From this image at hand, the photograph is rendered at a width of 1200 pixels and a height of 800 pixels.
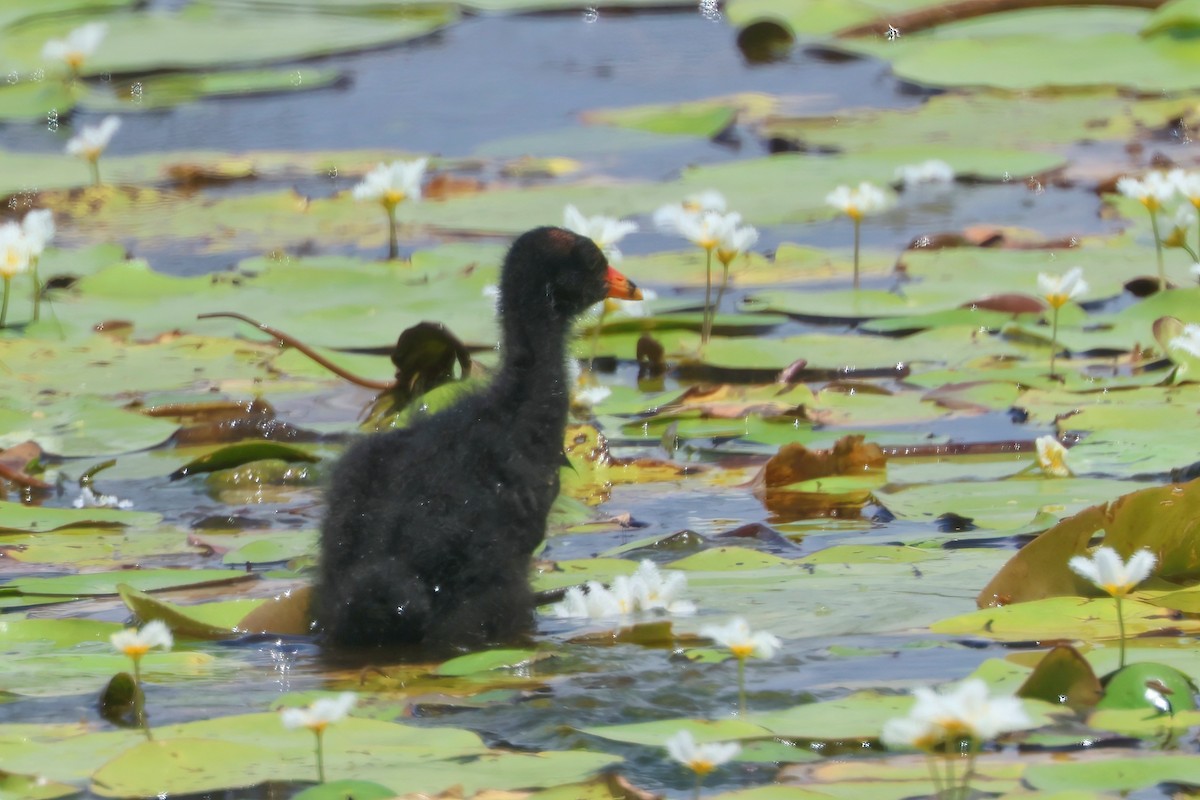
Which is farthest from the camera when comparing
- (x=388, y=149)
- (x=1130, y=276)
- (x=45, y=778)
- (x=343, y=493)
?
(x=388, y=149)

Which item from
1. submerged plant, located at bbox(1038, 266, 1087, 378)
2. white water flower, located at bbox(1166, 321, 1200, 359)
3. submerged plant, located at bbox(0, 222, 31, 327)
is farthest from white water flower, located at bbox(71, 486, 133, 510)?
white water flower, located at bbox(1166, 321, 1200, 359)

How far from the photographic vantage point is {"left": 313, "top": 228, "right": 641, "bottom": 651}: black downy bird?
3.93m

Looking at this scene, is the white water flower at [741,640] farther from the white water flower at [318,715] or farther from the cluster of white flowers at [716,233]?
the cluster of white flowers at [716,233]

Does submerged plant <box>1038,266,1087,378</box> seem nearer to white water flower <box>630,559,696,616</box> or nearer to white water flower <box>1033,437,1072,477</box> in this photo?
white water flower <box>1033,437,1072,477</box>

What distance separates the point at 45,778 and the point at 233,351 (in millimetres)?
3398

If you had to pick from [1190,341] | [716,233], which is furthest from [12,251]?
[1190,341]

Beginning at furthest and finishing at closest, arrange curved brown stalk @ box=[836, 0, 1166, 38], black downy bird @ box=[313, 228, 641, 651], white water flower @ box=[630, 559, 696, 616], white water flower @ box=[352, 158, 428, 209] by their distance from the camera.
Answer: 1. curved brown stalk @ box=[836, 0, 1166, 38]
2. white water flower @ box=[352, 158, 428, 209]
3. black downy bird @ box=[313, 228, 641, 651]
4. white water flower @ box=[630, 559, 696, 616]

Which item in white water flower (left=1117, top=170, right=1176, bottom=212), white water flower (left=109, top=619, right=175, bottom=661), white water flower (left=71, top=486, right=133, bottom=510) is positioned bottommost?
white water flower (left=109, top=619, right=175, bottom=661)

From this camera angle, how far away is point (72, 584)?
13.7ft

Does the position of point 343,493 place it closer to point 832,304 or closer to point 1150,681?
point 1150,681

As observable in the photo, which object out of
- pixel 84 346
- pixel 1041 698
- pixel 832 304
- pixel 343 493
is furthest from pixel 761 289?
pixel 1041 698

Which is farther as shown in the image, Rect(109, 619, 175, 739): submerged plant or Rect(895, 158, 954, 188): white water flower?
Rect(895, 158, 954, 188): white water flower

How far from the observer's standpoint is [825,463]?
4840mm

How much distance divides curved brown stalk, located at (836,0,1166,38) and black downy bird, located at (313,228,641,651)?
8244 millimetres
